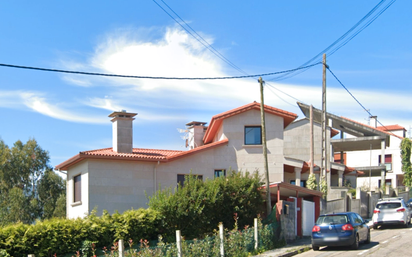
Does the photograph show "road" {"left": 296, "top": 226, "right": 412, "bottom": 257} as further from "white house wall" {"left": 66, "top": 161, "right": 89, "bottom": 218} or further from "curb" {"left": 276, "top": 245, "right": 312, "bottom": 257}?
"white house wall" {"left": 66, "top": 161, "right": 89, "bottom": 218}

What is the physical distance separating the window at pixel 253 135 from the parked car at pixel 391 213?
7361mm

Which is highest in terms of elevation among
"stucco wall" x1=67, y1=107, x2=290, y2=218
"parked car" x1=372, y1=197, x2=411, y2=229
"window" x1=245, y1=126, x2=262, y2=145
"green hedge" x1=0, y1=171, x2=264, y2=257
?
"window" x1=245, y1=126, x2=262, y2=145

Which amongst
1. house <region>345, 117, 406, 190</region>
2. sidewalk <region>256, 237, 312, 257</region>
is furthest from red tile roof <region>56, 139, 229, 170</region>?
house <region>345, 117, 406, 190</region>

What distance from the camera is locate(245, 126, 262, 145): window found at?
26.3 m

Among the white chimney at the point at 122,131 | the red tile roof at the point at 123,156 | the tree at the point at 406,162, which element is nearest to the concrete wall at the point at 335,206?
the red tile roof at the point at 123,156

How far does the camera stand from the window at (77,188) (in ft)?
76.6

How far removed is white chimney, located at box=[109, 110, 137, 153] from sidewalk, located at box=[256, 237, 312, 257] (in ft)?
31.8

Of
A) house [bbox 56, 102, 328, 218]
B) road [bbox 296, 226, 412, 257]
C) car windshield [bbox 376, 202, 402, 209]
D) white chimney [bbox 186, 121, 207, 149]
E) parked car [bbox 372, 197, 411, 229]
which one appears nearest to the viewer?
road [bbox 296, 226, 412, 257]

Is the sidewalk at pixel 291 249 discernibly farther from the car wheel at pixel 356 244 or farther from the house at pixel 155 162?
the house at pixel 155 162

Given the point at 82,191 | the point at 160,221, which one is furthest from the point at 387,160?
the point at 160,221

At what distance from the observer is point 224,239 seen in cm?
1584

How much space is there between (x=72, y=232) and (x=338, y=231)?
950cm

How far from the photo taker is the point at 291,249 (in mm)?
18344

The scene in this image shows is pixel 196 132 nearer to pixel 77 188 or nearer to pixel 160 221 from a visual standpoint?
pixel 77 188
